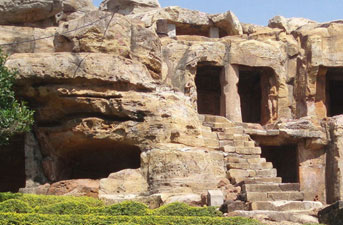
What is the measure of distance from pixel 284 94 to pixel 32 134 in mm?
12601

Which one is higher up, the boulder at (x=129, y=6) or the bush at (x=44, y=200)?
the boulder at (x=129, y=6)

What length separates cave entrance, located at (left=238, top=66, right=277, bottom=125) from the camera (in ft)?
98.8

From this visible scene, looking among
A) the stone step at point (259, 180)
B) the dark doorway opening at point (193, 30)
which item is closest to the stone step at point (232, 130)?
the stone step at point (259, 180)

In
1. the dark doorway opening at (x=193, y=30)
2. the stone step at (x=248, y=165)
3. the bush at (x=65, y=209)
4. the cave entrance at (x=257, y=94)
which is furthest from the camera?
the dark doorway opening at (x=193, y=30)

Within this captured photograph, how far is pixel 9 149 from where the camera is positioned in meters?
24.9

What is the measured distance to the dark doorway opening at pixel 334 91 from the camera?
103 ft

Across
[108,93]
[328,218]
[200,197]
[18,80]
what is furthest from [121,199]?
[328,218]

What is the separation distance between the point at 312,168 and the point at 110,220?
14069mm

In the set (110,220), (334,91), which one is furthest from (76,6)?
(110,220)

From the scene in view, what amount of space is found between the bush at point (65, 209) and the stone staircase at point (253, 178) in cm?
365

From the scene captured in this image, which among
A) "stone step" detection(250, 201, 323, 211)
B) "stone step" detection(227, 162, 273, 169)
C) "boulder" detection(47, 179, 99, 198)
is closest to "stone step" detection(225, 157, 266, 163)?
"stone step" detection(227, 162, 273, 169)

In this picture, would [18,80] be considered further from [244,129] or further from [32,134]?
[244,129]

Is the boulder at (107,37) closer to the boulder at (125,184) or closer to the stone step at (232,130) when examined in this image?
the stone step at (232,130)

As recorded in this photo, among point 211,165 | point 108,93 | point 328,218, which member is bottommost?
point 328,218
